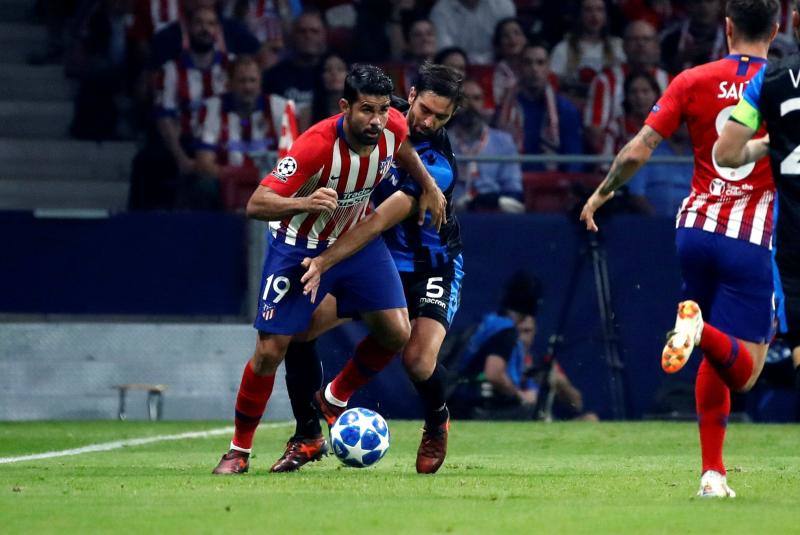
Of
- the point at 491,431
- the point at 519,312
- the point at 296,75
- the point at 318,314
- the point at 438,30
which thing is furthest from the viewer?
the point at 438,30

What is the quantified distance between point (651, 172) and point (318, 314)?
5399mm

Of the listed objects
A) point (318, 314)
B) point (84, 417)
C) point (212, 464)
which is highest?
point (318, 314)

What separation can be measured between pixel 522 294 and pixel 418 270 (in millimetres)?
4442

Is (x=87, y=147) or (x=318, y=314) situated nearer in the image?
(x=318, y=314)

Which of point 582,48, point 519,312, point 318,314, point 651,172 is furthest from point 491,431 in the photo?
point 582,48

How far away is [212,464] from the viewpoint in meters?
8.70

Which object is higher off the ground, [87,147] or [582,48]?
[582,48]

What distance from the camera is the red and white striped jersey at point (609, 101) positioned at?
14.6 m

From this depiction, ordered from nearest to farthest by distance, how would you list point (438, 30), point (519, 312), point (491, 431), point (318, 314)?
1. point (318, 314)
2. point (491, 431)
3. point (519, 312)
4. point (438, 30)

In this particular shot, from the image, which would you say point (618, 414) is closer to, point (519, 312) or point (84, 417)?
point (519, 312)

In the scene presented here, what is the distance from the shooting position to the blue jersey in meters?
8.37

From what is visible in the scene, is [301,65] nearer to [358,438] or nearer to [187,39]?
[187,39]

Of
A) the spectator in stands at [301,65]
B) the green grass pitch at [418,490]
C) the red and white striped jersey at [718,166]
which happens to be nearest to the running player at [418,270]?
the green grass pitch at [418,490]

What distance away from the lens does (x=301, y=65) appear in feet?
48.0
